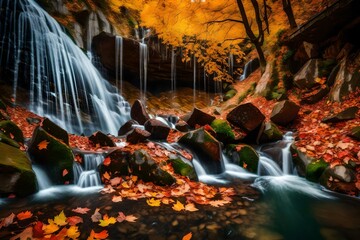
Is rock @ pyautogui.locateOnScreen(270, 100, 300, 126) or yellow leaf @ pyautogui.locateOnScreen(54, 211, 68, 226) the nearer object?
yellow leaf @ pyautogui.locateOnScreen(54, 211, 68, 226)

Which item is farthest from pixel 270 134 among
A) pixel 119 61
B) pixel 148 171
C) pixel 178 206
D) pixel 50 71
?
pixel 119 61

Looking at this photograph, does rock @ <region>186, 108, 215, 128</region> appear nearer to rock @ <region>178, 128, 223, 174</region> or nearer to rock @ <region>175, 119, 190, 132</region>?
rock @ <region>175, 119, 190, 132</region>

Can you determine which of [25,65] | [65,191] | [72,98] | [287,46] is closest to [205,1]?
[287,46]

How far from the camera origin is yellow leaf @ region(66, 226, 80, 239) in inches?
104

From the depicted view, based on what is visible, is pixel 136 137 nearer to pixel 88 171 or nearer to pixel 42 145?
pixel 88 171

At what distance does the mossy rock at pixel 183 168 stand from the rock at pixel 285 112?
4509 mm

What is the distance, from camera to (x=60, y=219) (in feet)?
9.96

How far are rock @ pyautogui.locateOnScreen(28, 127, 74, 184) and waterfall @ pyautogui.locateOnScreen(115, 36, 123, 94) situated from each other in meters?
11.1

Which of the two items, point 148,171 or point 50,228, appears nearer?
point 50,228

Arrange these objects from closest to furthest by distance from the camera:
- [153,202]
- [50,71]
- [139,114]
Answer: [153,202], [139,114], [50,71]

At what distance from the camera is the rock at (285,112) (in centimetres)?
786

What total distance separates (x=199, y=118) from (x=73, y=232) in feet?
20.3

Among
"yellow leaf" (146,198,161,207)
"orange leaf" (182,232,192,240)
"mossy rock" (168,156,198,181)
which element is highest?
"mossy rock" (168,156,198,181)

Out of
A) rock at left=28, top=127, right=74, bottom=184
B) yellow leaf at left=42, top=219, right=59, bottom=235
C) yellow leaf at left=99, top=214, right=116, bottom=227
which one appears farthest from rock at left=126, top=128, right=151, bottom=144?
yellow leaf at left=42, top=219, right=59, bottom=235
